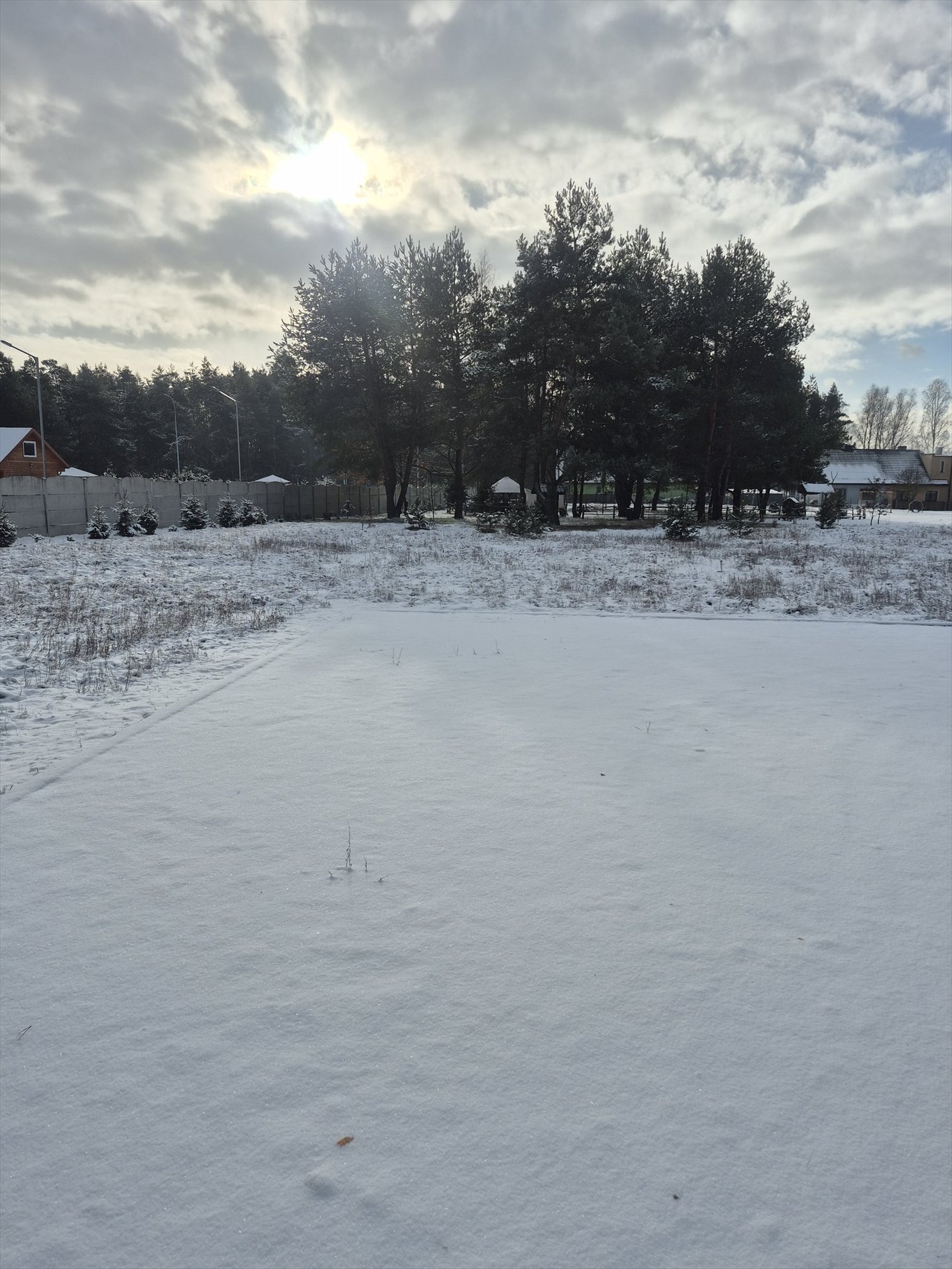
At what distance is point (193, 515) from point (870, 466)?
73.7 m

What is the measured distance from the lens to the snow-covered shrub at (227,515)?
102 feet

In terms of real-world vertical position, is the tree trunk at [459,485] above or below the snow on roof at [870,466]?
below

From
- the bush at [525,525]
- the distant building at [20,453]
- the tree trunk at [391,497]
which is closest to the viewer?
the bush at [525,525]

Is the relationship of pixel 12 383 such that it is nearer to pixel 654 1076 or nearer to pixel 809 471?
pixel 809 471

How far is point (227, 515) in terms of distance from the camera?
102ft

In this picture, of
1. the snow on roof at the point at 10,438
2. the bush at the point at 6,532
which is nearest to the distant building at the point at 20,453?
the snow on roof at the point at 10,438

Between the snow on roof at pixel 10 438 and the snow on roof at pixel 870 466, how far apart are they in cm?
7294

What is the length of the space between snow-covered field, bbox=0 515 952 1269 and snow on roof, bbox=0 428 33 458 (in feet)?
144

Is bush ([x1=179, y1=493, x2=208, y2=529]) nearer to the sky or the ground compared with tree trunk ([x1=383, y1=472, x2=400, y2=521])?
nearer to the ground

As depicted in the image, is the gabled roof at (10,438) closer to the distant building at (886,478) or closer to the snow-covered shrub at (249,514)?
the snow-covered shrub at (249,514)

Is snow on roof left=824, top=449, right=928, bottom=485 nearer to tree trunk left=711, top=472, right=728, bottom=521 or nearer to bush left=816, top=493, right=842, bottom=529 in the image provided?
tree trunk left=711, top=472, right=728, bottom=521

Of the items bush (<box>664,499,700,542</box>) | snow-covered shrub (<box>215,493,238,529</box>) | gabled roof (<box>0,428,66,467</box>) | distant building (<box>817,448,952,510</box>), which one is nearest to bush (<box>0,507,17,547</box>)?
snow-covered shrub (<box>215,493,238,529</box>)

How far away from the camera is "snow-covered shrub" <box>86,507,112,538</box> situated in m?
22.7

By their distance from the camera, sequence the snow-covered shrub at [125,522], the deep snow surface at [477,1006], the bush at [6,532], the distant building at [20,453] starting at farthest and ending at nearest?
1. the distant building at [20,453]
2. the snow-covered shrub at [125,522]
3. the bush at [6,532]
4. the deep snow surface at [477,1006]
